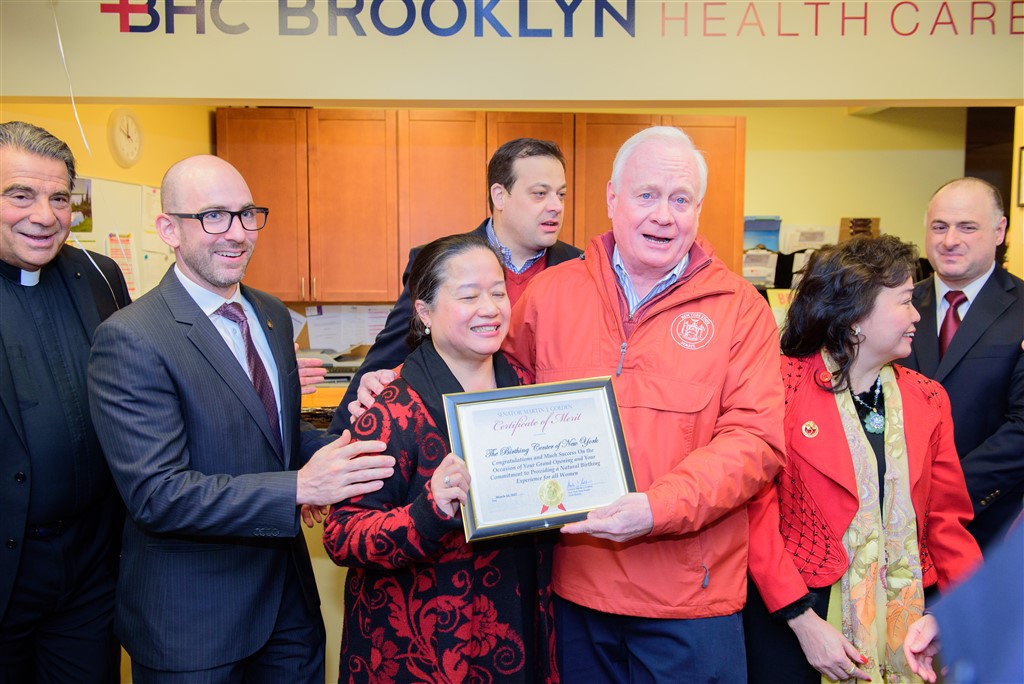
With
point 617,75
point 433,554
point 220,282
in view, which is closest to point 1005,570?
point 433,554

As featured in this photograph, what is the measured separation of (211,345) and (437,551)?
70cm

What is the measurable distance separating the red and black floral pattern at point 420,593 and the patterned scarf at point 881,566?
0.80 meters

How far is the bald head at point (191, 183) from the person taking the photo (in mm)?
1808

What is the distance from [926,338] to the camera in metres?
2.65

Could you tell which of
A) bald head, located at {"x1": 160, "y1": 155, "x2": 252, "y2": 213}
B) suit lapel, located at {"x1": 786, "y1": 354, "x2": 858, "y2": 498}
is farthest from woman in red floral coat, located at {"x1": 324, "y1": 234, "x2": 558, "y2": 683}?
suit lapel, located at {"x1": 786, "y1": 354, "x2": 858, "y2": 498}

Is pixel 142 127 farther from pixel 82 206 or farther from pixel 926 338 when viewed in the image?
pixel 926 338

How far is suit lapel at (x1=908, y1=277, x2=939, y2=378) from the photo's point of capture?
103 inches

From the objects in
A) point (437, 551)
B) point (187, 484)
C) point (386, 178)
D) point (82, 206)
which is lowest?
point (437, 551)

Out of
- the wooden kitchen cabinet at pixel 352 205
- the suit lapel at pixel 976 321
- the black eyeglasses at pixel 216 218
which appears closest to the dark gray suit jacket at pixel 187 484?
the black eyeglasses at pixel 216 218

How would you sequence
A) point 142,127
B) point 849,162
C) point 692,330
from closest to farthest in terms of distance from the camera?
point 692,330 < point 142,127 < point 849,162

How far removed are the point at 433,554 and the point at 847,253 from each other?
130cm

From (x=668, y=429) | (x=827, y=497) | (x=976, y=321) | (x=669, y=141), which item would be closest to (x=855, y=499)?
(x=827, y=497)

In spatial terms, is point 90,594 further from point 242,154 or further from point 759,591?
point 242,154

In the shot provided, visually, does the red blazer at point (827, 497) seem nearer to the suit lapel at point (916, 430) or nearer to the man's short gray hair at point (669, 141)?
the suit lapel at point (916, 430)
